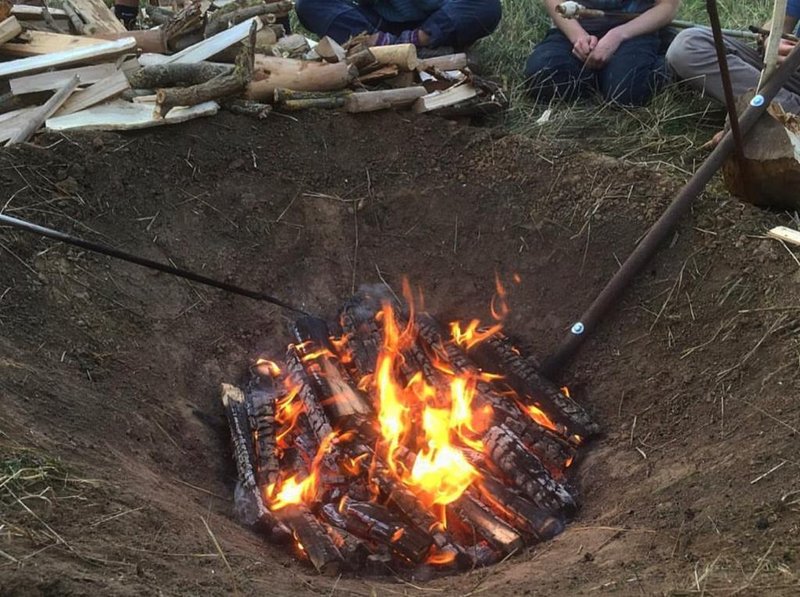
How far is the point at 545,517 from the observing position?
272cm

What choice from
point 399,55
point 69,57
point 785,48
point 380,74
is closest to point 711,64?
point 785,48

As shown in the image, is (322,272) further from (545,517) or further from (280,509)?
(545,517)

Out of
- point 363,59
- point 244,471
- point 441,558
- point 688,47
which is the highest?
point 363,59

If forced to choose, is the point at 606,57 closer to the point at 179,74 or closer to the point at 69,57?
the point at 179,74

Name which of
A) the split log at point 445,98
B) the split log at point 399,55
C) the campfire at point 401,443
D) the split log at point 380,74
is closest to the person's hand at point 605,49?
the split log at point 445,98

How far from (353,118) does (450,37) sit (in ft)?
5.27

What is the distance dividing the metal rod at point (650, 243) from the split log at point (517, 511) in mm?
860

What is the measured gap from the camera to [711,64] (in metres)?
4.46

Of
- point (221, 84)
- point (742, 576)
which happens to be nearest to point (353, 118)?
point (221, 84)

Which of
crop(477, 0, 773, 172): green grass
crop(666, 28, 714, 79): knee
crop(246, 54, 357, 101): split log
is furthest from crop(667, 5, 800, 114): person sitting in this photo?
crop(246, 54, 357, 101): split log

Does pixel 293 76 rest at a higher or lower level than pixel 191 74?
lower

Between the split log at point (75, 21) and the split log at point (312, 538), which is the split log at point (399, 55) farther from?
the split log at point (312, 538)

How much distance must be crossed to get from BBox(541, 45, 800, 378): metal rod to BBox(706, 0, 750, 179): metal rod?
49 mm

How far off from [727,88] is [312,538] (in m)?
2.57
